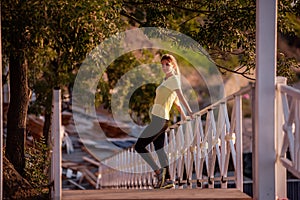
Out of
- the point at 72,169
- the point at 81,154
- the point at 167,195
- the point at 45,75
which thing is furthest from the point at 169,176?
the point at 81,154

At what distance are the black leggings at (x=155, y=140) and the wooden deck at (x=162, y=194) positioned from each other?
2831mm

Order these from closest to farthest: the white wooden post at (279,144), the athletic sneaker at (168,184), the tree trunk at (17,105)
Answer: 1. the white wooden post at (279,144)
2. the athletic sneaker at (168,184)
3. the tree trunk at (17,105)

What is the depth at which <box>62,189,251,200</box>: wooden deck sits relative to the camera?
6.57 meters

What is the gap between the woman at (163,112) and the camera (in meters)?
9.67

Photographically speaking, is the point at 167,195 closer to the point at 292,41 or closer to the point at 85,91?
the point at 85,91

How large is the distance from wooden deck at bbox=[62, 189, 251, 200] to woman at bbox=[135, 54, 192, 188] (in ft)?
7.99

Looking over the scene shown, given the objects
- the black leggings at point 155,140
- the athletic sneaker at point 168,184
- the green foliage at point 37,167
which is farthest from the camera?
the athletic sneaker at point 168,184

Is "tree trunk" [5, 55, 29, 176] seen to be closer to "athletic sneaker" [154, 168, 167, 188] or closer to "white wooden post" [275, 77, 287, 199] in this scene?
"athletic sneaker" [154, 168, 167, 188]

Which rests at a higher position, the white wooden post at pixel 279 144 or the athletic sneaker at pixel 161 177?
the white wooden post at pixel 279 144

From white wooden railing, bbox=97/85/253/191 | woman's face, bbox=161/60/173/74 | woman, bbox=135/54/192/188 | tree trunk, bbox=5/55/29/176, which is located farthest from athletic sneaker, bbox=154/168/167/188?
tree trunk, bbox=5/55/29/176

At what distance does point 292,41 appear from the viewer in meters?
38.5

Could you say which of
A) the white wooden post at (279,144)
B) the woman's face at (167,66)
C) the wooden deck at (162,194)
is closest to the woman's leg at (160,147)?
the woman's face at (167,66)

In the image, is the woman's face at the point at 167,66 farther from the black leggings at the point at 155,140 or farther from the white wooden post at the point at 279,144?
the white wooden post at the point at 279,144

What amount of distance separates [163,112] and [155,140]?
912 millimetres
